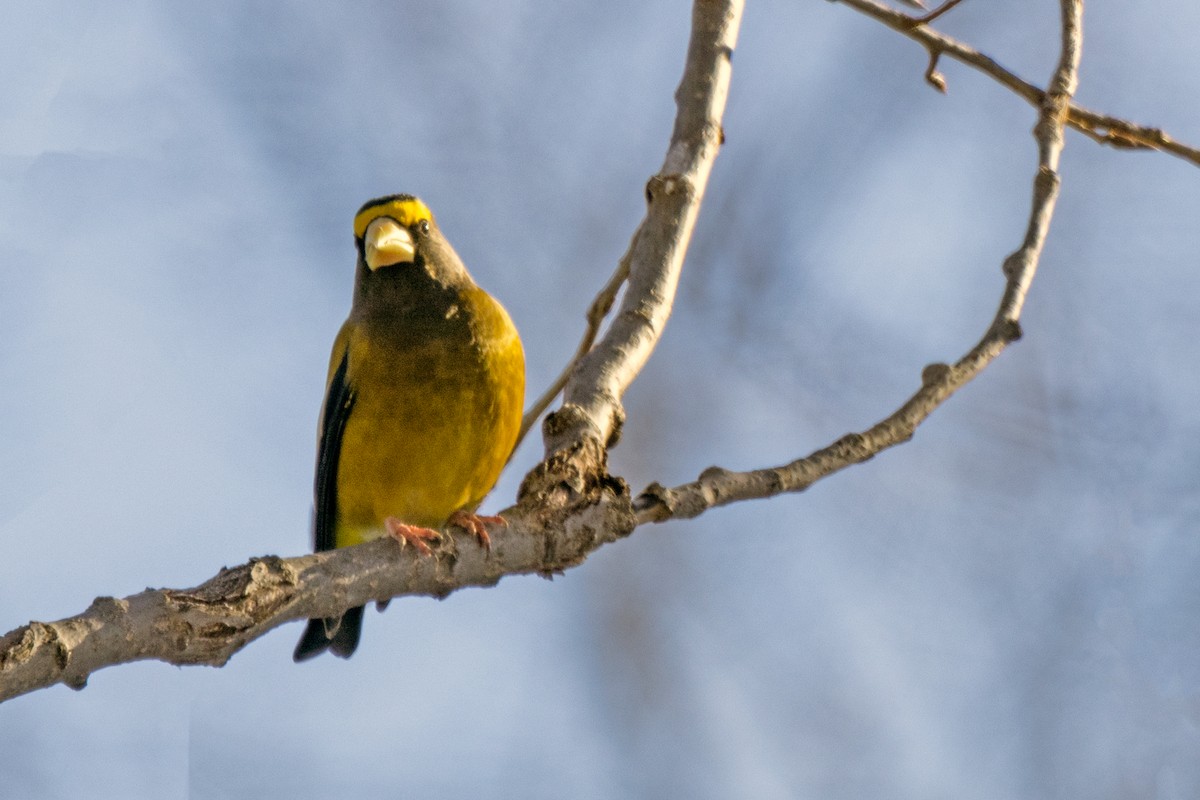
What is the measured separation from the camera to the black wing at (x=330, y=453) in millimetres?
4395

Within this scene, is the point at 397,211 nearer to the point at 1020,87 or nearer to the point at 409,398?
the point at 409,398

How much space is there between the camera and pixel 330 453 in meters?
4.46

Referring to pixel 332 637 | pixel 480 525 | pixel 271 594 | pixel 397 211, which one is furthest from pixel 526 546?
pixel 397 211

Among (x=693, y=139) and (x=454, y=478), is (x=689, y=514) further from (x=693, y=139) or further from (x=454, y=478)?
(x=454, y=478)

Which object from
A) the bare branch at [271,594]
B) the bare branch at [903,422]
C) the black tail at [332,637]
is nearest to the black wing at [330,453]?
the black tail at [332,637]

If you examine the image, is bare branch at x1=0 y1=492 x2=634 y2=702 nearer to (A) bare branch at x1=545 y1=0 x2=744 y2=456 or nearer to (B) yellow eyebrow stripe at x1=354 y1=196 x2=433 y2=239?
(A) bare branch at x1=545 y1=0 x2=744 y2=456

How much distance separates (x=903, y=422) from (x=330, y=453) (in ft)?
7.28

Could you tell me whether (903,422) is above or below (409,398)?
below

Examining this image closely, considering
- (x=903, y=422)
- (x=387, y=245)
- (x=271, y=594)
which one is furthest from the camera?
(x=387, y=245)

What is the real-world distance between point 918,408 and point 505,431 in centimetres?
170

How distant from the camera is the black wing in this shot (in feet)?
14.4

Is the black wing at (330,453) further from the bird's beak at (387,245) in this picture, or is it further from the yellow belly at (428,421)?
the bird's beak at (387,245)

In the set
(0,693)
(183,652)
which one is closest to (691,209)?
(183,652)

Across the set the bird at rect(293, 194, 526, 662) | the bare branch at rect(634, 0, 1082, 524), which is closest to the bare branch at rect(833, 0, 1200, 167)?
the bare branch at rect(634, 0, 1082, 524)
